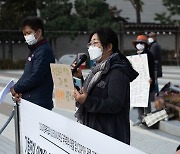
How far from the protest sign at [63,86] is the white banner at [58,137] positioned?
0.12 m

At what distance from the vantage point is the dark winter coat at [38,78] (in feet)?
16.2

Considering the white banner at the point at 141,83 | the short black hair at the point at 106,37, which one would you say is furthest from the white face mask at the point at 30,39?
the white banner at the point at 141,83

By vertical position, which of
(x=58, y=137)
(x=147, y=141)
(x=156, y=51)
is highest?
(x=58, y=137)

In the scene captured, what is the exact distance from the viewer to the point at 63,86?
12.5 ft

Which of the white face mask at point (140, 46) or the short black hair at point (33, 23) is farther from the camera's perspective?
the white face mask at point (140, 46)

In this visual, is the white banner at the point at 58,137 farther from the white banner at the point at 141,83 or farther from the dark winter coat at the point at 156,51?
the dark winter coat at the point at 156,51

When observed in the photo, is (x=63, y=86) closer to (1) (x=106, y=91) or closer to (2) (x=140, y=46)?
(1) (x=106, y=91)

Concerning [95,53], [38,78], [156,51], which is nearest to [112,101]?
[95,53]

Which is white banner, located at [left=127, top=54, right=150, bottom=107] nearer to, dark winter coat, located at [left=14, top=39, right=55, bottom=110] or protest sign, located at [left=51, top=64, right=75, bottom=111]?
Result: dark winter coat, located at [left=14, top=39, right=55, bottom=110]

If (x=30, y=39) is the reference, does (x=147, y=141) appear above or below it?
below

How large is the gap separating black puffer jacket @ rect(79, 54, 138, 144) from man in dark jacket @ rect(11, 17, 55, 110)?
142 centimetres

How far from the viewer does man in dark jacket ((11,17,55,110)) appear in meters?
4.94

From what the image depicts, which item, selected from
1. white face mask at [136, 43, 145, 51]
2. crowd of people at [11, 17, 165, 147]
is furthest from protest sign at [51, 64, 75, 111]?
white face mask at [136, 43, 145, 51]

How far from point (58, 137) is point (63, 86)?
416 mm
